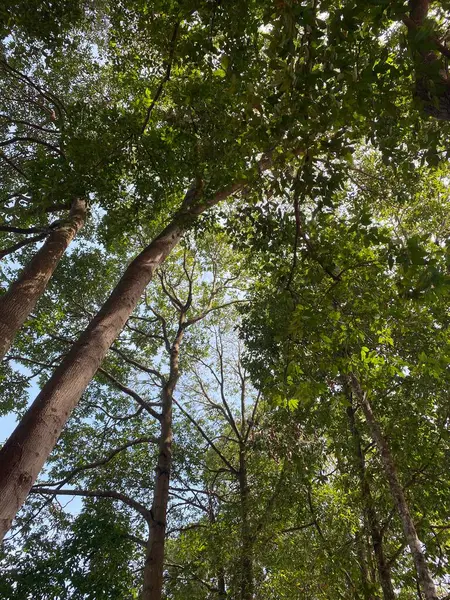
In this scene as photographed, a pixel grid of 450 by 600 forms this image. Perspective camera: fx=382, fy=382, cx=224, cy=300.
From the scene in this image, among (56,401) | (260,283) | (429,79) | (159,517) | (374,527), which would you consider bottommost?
(56,401)

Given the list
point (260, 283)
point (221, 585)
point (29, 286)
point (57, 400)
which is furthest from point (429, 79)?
point (221, 585)

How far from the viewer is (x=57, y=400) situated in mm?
2893

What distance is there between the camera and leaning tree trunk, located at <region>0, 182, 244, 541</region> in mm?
2348

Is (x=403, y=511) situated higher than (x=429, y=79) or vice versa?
(x=429, y=79)

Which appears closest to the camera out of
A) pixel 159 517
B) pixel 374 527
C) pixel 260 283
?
pixel 374 527

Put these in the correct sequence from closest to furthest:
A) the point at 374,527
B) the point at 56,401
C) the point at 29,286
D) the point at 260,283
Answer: the point at 56,401, the point at 29,286, the point at 374,527, the point at 260,283

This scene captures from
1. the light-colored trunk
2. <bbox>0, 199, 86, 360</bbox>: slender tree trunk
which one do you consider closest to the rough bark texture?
the light-colored trunk

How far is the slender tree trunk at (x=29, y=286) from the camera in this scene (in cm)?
449

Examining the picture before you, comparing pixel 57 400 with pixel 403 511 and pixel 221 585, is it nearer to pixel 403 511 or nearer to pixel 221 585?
pixel 403 511

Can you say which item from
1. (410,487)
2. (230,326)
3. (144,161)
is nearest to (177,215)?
(144,161)

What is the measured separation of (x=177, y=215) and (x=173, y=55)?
1760 millimetres

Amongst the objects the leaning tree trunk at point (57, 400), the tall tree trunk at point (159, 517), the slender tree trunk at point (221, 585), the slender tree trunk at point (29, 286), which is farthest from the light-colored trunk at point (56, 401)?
the slender tree trunk at point (221, 585)

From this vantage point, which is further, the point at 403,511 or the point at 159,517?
the point at 159,517

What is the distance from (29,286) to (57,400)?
8.74 feet
